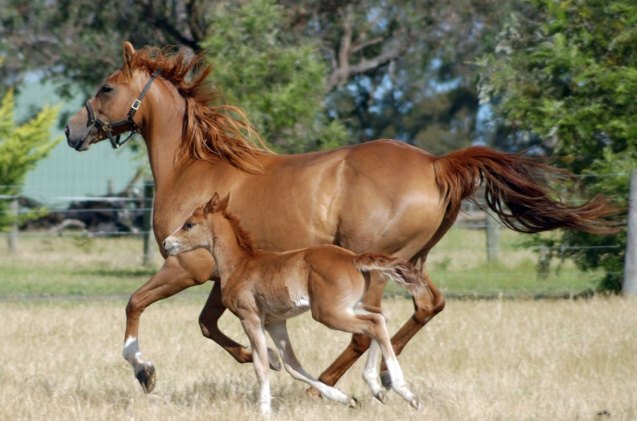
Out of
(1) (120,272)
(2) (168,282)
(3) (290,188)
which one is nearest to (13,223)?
(1) (120,272)

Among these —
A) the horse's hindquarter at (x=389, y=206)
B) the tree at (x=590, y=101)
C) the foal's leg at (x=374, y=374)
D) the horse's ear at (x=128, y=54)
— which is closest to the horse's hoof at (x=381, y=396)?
the foal's leg at (x=374, y=374)

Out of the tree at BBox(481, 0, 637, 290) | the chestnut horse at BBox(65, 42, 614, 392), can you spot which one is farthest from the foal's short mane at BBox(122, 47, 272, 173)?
the tree at BBox(481, 0, 637, 290)

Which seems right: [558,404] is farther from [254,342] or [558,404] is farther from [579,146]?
[579,146]

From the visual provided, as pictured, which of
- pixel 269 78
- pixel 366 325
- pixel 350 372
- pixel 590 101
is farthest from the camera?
pixel 269 78

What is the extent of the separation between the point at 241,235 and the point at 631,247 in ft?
23.3

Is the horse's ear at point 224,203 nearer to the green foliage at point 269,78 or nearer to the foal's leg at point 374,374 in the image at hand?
the foal's leg at point 374,374

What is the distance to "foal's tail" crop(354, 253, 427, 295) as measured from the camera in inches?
248

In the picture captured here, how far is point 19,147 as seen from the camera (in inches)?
856

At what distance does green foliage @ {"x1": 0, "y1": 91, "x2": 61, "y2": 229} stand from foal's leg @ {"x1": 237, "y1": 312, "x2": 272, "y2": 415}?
49.6ft

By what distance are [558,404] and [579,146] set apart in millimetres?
7032

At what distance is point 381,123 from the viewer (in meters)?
42.8

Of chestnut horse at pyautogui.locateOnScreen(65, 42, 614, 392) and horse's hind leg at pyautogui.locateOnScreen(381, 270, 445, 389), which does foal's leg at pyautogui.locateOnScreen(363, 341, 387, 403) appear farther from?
horse's hind leg at pyautogui.locateOnScreen(381, 270, 445, 389)

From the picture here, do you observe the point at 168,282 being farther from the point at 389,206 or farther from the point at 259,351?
the point at 389,206

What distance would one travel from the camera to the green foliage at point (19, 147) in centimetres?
2147
